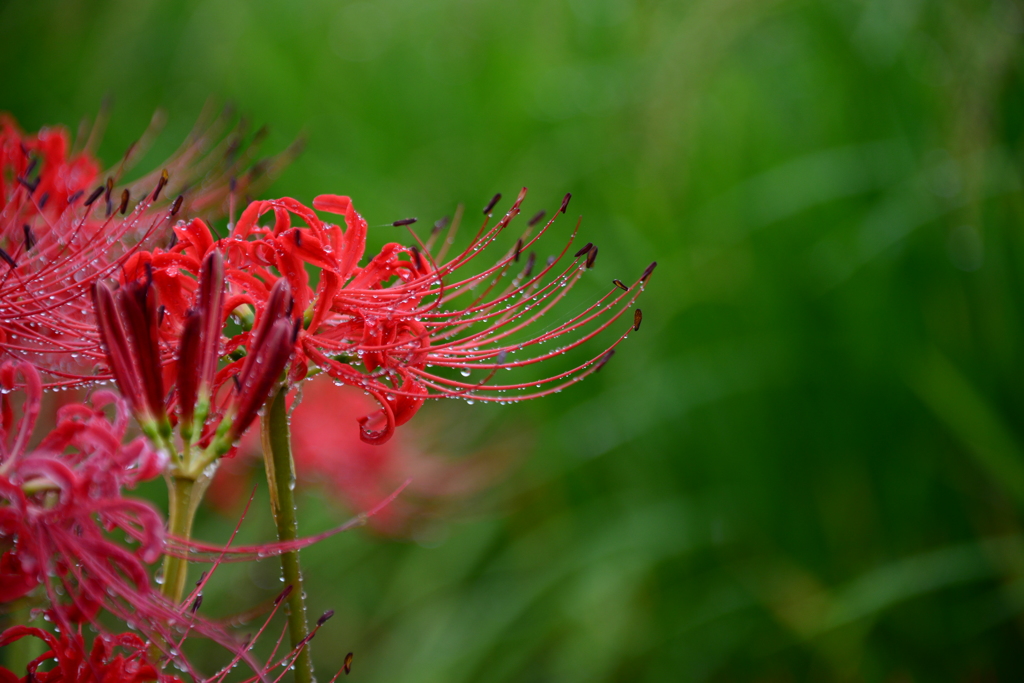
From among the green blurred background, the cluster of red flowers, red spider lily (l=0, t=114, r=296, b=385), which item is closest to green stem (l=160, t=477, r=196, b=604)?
the cluster of red flowers

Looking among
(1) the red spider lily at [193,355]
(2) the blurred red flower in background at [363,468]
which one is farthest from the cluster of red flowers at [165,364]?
(2) the blurred red flower in background at [363,468]

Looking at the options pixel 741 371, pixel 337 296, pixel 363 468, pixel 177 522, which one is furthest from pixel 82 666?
pixel 741 371

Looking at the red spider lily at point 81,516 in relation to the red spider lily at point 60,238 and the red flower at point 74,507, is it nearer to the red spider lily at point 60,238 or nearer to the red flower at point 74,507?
the red flower at point 74,507

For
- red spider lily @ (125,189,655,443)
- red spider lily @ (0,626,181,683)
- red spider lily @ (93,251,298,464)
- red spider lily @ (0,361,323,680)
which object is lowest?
red spider lily @ (0,626,181,683)

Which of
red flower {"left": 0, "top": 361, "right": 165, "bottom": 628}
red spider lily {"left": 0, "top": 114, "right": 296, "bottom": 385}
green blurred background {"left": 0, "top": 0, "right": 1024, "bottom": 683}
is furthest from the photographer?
green blurred background {"left": 0, "top": 0, "right": 1024, "bottom": 683}

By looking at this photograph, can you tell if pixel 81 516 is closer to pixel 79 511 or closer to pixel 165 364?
pixel 79 511

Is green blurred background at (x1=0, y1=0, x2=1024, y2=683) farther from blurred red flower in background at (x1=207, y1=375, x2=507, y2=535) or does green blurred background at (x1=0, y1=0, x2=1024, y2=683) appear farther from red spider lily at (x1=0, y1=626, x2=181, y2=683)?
red spider lily at (x1=0, y1=626, x2=181, y2=683)
